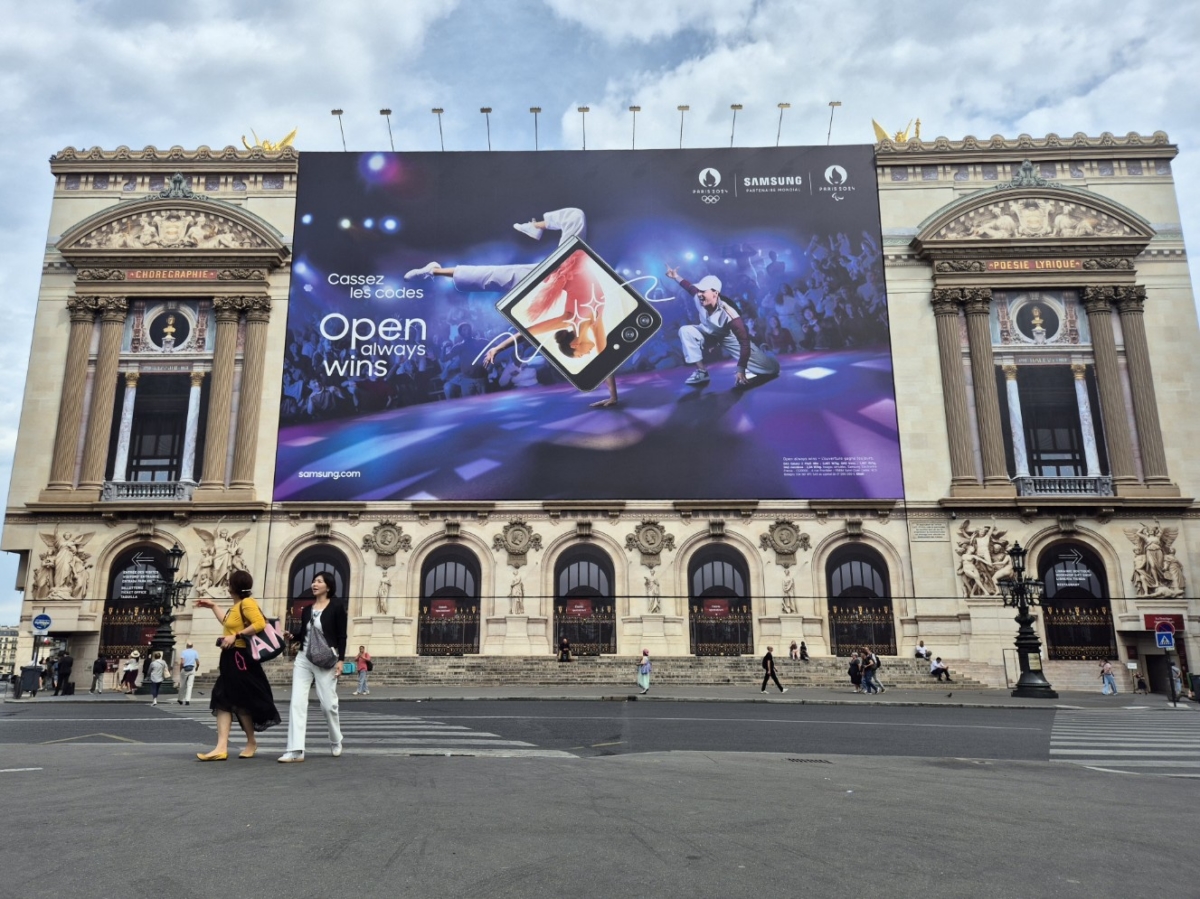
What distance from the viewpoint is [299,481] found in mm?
38656

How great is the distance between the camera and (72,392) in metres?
39.4

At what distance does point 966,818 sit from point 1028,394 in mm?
37392

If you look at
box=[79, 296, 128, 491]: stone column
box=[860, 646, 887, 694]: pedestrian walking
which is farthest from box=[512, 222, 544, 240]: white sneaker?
box=[860, 646, 887, 694]: pedestrian walking

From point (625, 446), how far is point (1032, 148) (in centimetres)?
2310

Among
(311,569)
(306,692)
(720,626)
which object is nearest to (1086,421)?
(720,626)

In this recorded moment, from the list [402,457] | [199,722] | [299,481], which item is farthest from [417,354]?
[199,722]

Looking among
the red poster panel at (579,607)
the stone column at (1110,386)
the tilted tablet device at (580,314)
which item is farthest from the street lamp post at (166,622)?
the stone column at (1110,386)

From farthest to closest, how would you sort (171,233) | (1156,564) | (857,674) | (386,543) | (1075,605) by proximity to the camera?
(171,233)
(386,543)
(1075,605)
(1156,564)
(857,674)

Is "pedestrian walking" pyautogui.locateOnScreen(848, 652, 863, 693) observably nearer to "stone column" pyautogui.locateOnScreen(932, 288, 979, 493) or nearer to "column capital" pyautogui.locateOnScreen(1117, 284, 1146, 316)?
"stone column" pyautogui.locateOnScreen(932, 288, 979, 493)

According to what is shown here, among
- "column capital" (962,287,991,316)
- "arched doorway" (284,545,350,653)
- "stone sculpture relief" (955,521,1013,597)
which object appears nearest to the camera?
"stone sculpture relief" (955,521,1013,597)

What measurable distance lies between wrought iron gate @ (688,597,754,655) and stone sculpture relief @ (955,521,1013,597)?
8.75 m

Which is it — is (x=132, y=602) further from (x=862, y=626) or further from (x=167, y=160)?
(x=862, y=626)

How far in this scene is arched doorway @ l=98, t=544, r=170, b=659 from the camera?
1459 inches

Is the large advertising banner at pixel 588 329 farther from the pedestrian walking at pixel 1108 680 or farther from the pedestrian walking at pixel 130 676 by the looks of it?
the pedestrian walking at pixel 1108 680
